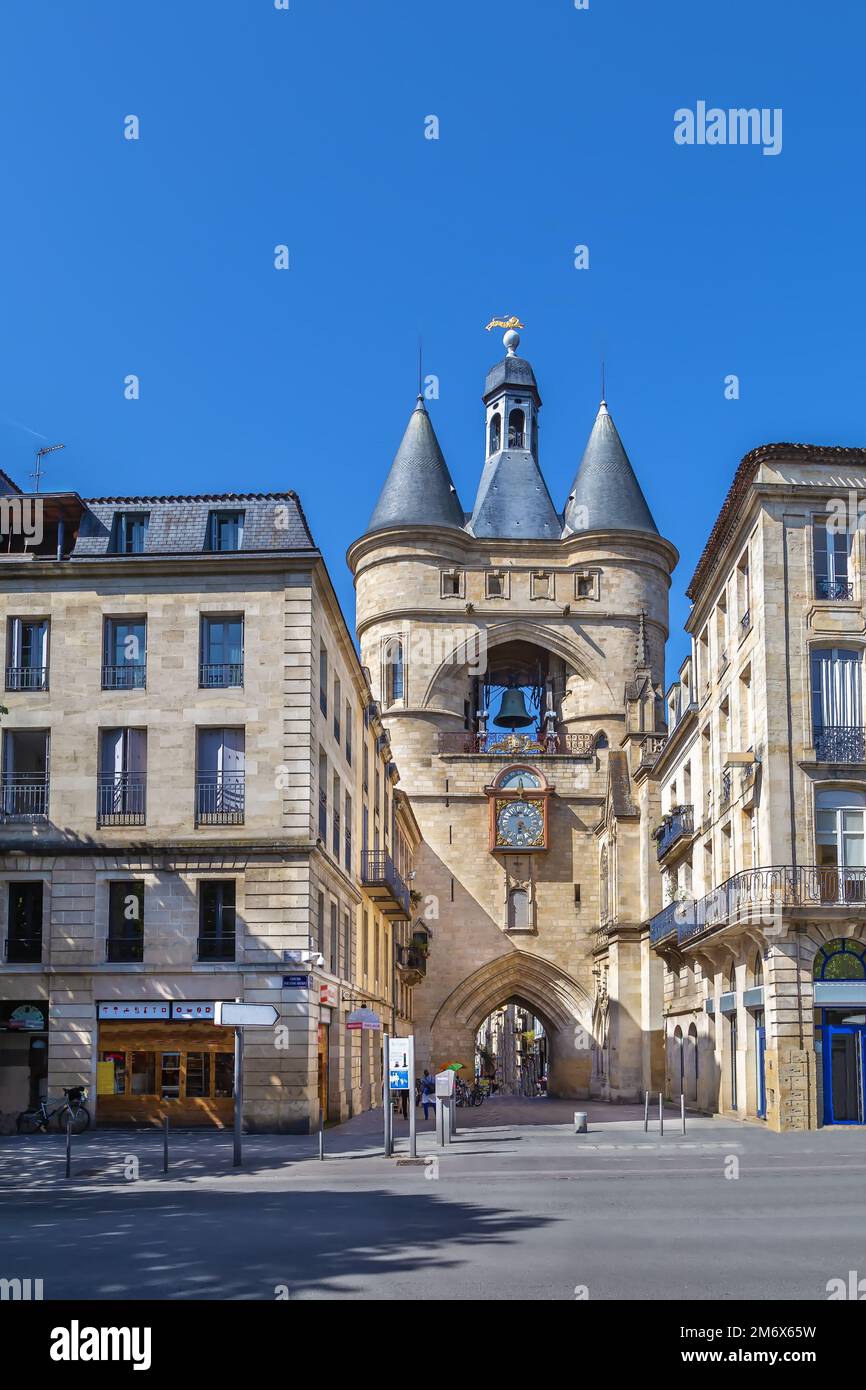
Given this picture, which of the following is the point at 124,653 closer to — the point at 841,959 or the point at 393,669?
the point at 841,959

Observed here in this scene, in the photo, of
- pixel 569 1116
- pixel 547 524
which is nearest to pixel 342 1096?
pixel 569 1116

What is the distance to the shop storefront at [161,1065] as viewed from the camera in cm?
2869

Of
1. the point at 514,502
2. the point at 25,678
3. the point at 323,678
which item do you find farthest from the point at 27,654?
the point at 514,502

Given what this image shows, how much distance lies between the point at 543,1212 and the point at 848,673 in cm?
1789

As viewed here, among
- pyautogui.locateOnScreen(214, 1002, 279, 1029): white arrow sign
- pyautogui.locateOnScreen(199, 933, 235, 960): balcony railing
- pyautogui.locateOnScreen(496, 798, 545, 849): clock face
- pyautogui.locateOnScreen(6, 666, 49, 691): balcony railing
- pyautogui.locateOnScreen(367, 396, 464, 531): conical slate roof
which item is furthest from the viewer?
pyautogui.locateOnScreen(367, 396, 464, 531): conical slate roof

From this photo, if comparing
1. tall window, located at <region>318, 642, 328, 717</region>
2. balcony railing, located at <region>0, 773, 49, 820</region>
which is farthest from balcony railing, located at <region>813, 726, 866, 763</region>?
balcony railing, located at <region>0, 773, 49, 820</region>

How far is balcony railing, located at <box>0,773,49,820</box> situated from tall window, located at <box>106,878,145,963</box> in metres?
2.05

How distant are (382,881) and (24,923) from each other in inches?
484

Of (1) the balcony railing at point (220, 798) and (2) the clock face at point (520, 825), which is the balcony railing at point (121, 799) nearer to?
(1) the balcony railing at point (220, 798)

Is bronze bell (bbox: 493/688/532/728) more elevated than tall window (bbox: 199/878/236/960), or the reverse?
bronze bell (bbox: 493/688/532/728)

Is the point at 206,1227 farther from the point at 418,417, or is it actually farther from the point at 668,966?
the point at 418,417

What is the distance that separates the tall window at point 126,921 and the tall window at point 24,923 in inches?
52.7

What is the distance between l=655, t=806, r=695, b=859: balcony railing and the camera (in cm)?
4028

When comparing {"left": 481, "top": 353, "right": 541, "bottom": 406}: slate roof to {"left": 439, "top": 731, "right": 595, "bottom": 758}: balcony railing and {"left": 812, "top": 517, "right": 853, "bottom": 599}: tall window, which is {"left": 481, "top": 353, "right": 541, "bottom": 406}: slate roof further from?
{"left": 812, "top": 517, "right": 853, "bottom": 599}: tall window
